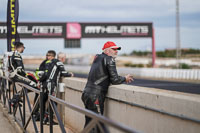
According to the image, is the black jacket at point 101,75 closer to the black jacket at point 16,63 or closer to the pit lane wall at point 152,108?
the pit lane wall at point 152,108

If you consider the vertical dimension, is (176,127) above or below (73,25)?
below

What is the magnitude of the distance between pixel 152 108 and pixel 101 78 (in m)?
1.21

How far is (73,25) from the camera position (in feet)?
168

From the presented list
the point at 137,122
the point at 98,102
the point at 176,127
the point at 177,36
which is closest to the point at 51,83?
the point at 98,102

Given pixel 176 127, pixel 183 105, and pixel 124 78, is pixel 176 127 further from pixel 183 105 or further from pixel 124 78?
pixel 124 78

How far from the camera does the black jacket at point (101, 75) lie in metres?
5.45

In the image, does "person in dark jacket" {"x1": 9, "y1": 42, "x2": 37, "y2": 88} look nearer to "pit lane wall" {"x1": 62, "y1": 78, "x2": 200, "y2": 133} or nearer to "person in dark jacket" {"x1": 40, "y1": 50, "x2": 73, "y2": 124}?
"person in dark jacket" {"x1": 40, "y1": 50, "x2": 73, "y2": 124}

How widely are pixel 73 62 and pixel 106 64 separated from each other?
74.6m

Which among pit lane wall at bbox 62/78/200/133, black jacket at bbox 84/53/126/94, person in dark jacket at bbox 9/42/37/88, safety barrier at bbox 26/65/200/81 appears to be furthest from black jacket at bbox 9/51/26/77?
safety barrier at bbox 26/65/200/81

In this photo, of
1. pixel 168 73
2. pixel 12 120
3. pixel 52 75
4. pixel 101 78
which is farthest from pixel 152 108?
pixel 168 73

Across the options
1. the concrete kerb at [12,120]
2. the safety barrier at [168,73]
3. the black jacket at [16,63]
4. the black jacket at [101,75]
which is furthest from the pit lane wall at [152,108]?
the safety barrier at [168,73]

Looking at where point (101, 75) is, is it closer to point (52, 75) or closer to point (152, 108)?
point (152, 108)

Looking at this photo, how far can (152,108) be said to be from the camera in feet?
14.9

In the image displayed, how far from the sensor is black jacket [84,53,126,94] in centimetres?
545
